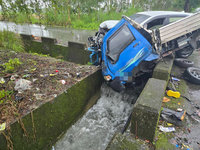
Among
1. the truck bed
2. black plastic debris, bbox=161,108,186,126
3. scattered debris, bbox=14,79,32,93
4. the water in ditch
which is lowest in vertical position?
the water in ditch

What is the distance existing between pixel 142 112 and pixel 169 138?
917 millimetres

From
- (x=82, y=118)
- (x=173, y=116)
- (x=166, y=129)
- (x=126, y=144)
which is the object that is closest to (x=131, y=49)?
(x=173, y=116)

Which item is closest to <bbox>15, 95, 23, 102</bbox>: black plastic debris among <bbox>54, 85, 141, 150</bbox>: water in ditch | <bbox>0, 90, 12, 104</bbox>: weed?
<bbox>0, 90, 12, 104</bbox>: weed

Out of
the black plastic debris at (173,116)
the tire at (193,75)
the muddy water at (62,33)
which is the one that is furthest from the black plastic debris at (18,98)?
the muddy water at (62,33)

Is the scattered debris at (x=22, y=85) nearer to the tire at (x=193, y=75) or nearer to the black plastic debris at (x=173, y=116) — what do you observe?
the black plastic debris at (x=173, y=116)

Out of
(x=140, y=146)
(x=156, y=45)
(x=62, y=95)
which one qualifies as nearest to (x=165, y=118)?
(x=140, y=146)

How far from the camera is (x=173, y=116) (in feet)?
9.46

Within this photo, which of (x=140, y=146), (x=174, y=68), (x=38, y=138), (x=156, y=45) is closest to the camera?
(x=140, y=146)

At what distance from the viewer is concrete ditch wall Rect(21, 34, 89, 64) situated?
19.5 ft

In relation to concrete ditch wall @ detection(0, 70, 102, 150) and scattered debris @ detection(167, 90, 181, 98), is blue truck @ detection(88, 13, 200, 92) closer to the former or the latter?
concrete ditch wall @ detection(0, 70, 102, 150)

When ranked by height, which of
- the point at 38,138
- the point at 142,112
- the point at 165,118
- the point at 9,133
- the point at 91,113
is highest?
the point at 142,112

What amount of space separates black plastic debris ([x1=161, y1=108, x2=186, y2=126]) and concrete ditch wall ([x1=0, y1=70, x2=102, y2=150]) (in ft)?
6.52

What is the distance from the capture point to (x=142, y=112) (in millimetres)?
2100

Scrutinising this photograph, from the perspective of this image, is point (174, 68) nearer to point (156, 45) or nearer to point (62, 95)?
point (156, 45)
